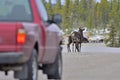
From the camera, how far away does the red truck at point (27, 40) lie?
10.3 meters

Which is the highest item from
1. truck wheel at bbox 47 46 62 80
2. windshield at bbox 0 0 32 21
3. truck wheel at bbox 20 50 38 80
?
windshield at bbox 0 0 32 21

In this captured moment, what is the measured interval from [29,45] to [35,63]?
78cm

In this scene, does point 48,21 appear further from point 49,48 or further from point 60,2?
point 60,2

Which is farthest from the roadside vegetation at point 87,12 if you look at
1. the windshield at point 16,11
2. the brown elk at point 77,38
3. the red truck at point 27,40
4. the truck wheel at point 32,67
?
the truck wheel at point 32,67

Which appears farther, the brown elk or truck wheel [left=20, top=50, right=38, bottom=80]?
the brown elk

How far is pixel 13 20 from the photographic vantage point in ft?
36.8

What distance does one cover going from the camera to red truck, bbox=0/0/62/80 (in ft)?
33.9

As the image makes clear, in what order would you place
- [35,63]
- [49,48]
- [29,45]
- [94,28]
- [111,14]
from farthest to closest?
[94,28] → [111,14] → [49,48] → [35,63] → [29,45]

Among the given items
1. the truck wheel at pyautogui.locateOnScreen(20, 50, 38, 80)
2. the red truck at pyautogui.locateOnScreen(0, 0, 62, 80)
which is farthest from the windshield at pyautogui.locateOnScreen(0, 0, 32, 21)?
the truck wheel at pyautogui.locateOnScreen(20, 50, 38, 80)

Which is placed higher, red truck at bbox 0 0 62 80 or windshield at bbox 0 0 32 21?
windshield at bbox 0 0 32 21

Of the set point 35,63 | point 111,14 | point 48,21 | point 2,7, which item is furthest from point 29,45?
point 111,14

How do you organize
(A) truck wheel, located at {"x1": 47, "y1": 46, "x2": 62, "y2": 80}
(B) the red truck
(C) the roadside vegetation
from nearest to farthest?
(B) the red truck, (A) truck wheel, located at {"x1": 47, "y1": 46, "x2": 62, "y2": 80}, (C) the roadside vegetation

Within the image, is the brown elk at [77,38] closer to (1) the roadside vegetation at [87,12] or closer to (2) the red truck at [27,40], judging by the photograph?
(2) the red truck at [27,40]

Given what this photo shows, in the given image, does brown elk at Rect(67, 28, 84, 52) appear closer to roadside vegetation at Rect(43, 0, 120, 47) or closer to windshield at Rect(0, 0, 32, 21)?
windshield at Rect(0, 0, 32, 21)
